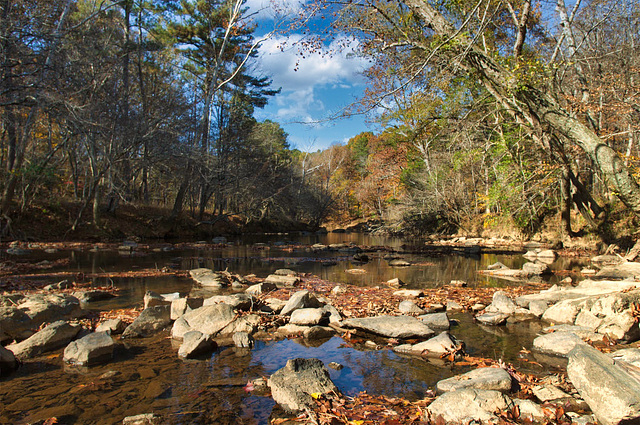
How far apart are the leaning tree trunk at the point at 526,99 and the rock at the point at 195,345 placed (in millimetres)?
7384

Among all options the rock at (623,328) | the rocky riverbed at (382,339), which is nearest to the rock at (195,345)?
the rocky riverbed at (382,339)

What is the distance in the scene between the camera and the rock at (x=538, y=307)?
6152mm

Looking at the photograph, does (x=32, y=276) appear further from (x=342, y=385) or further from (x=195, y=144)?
(x=195, y=144)

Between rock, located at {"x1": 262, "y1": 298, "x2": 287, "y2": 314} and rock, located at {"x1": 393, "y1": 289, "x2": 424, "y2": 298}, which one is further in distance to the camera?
rock, located at {"x1": 393, "y1": 289, "x2": 424, "y2": 298}

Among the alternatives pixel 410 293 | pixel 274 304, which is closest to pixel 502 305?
pixel 410 293

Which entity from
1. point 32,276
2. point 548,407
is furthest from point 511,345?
point 32,276

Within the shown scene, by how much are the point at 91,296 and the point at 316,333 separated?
184 inches

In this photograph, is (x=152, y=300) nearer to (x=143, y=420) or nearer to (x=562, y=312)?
(x=143, y=420)

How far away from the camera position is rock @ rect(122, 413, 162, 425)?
2.94 metres

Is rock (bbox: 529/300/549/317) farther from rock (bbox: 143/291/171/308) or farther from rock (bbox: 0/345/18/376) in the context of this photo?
rock (bbox: 0/345/18/376)

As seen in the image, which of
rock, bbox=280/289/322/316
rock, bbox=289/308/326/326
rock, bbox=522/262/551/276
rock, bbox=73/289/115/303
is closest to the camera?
rock, bbox=289/308/326/326

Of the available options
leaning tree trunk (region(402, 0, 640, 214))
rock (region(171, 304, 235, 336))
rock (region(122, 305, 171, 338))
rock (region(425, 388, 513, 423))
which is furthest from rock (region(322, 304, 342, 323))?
leaning tree trunk (region(402, 0, 640, 214))

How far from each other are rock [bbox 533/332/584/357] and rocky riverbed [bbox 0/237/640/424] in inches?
0.7

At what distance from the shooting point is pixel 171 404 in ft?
10.8
